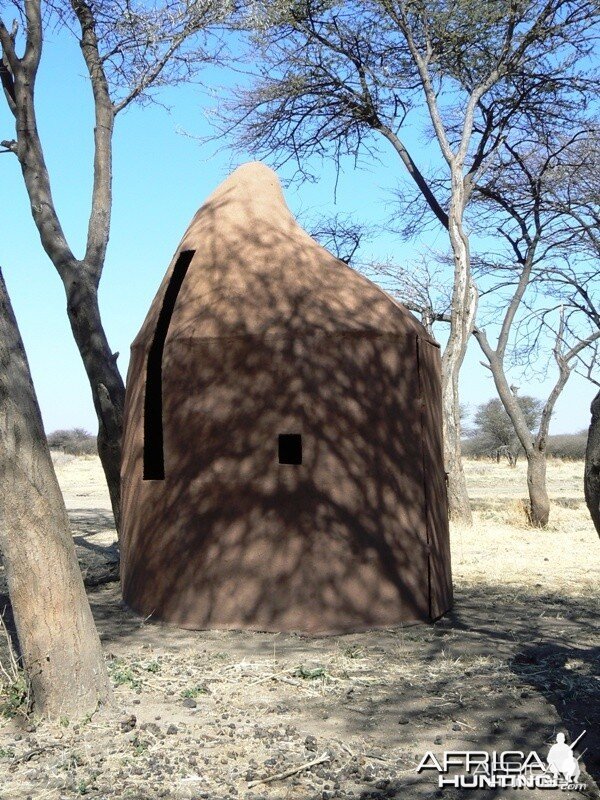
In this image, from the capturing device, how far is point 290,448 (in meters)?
7.17

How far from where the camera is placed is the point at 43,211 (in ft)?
30.0

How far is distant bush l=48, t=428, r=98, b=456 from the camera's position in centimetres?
4981

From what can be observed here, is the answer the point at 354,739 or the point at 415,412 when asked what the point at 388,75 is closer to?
the point at 415,412

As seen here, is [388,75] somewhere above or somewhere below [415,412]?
above

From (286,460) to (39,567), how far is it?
292 centimetres

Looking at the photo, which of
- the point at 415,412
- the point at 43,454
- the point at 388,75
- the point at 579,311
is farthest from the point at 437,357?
the point at 579,311

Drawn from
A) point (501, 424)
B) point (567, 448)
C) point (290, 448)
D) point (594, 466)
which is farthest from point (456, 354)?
point (567, 448)

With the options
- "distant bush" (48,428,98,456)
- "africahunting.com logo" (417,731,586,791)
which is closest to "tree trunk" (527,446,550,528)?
"africahunting.com logo" (417,731,586,791)

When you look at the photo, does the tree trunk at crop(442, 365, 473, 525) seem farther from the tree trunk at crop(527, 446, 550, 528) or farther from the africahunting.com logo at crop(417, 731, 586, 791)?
the africahunting.com logo at crop(417, 731, 586, 791)

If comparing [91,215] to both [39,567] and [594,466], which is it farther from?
[594,466]

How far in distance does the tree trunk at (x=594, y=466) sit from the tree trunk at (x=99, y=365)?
240 inches

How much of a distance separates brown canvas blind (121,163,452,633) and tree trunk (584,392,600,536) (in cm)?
326

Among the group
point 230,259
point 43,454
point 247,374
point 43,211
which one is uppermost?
point 43,211

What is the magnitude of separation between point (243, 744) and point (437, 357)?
14.1 feet
